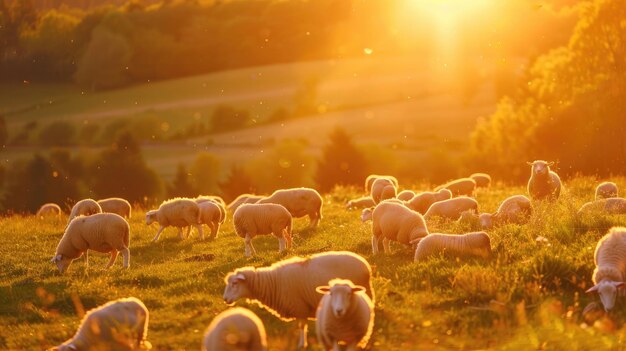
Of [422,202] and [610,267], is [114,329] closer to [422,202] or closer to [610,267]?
[610,267]

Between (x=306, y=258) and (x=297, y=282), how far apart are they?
43cm

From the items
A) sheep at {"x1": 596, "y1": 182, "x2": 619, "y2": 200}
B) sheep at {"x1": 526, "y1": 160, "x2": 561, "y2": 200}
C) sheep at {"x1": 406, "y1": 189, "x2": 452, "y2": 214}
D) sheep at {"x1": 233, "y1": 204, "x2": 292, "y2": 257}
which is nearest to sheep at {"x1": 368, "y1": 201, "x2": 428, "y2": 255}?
sheep at {"x1": 233, "y1": 204, "x2": 292, "y2": 257}

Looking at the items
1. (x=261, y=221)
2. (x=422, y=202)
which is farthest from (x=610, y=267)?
(x=422, y=202)

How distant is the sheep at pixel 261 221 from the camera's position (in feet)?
58.5

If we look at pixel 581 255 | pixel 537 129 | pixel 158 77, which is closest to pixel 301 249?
pixel 581 255

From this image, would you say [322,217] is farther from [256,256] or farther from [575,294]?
[575,294]

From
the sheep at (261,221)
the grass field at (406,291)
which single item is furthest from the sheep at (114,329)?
the sheep at (261,221)

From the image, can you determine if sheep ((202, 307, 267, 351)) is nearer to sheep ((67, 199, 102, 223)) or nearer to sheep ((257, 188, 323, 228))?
sheep ((257, 188, 323, 228))

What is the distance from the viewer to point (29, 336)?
1184cm

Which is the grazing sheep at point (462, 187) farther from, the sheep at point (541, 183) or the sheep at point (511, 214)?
the sheep at point (511, 214)

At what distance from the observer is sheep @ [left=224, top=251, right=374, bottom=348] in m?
11.3

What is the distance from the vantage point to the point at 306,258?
11.6 m

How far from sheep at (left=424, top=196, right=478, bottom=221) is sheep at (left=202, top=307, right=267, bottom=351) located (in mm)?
10613

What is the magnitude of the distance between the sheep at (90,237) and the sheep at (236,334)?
762 cm
